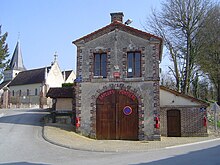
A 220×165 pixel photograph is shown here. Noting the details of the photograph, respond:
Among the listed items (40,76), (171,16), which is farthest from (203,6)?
(40,76)

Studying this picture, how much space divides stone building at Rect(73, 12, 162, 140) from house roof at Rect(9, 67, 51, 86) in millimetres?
44624

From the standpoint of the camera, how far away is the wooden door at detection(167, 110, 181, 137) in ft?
65.8

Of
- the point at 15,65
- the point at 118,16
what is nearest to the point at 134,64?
the point at 118,16

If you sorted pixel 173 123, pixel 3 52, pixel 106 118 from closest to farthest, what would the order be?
pixel 106 118, pixel 173 123, pixel 3 52

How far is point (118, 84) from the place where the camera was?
59.2 ft

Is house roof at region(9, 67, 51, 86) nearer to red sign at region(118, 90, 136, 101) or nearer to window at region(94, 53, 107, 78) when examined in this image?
window at region(94, 53, 107, 78)

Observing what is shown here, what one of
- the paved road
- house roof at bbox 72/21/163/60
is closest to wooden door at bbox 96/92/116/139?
the paved road

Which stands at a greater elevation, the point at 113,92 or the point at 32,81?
the point at 32,81

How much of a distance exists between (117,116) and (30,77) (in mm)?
52527

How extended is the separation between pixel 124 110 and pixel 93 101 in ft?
7.43

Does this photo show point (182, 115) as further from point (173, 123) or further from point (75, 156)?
point (75, 156)

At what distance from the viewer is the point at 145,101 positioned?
697 inches

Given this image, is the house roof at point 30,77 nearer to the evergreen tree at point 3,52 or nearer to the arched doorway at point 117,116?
the evergreen tree at point 3,52

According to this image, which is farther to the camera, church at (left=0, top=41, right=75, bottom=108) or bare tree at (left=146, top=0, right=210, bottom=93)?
church at (left=0, top=41, right=75, bottom=108)
